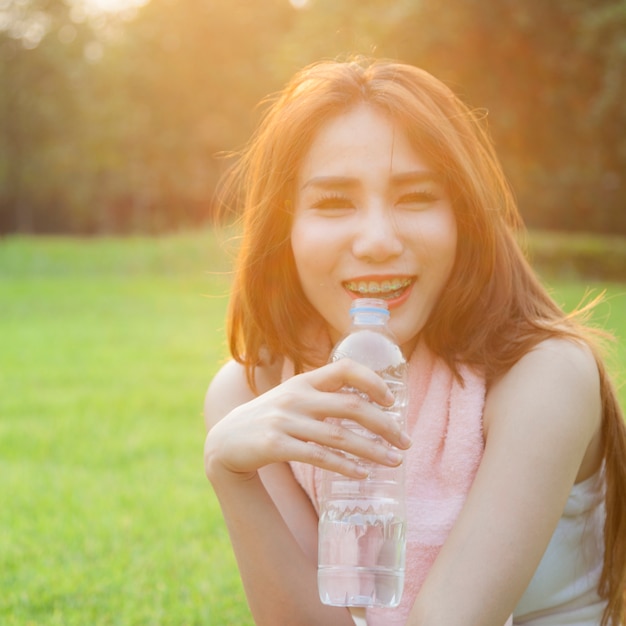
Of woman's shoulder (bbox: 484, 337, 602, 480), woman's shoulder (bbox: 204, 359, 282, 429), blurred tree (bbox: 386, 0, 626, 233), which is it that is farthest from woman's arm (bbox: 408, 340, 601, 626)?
blurred tree (bbox: 386, 0, 626, 233)

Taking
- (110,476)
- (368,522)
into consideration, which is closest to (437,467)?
(368,522)

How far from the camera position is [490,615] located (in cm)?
216

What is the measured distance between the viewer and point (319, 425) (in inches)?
78.8

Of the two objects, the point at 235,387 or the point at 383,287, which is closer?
the point at 383,287

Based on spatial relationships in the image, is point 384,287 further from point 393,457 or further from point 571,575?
point 571,575

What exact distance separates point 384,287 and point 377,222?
0.57ft

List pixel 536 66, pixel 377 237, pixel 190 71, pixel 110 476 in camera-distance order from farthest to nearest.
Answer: pixel 190 71 → pixel 536 66 → pixel 110 476 → pixel 377 237

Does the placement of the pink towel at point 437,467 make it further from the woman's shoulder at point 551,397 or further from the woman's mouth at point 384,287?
the woman's mouth at point 384,287

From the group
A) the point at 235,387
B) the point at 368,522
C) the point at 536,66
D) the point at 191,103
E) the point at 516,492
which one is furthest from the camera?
the point at 191,103

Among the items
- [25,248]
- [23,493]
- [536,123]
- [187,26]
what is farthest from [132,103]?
[23,493]

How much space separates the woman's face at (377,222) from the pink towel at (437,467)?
248 mm

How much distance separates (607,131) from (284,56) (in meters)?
8.42

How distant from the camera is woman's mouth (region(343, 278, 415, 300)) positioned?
2443mm

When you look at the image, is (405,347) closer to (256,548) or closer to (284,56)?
(256,548)
